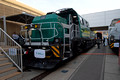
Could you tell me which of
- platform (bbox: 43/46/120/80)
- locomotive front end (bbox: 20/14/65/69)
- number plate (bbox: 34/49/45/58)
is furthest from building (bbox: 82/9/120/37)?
number plate (bbox: 34/49/45/58)

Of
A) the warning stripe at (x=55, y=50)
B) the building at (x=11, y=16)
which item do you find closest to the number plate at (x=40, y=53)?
the warning stripe at (x=55, y=50)

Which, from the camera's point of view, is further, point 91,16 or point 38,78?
point 91,16

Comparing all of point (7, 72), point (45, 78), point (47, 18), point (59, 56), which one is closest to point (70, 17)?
point (47, 18)

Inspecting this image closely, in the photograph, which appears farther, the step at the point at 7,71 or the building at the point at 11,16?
the building at the point at 11,16

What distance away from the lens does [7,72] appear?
3.09 m

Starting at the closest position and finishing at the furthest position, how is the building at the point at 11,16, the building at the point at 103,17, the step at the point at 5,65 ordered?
the step at the point at 5,65, the building at the point at 11,16, the building at the point at 103,17

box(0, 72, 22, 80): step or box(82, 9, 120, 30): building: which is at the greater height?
box(82, 9, 120, 30): building

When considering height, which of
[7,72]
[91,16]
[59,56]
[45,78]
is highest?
[91,16]

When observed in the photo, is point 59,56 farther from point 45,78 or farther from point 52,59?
point 45,78

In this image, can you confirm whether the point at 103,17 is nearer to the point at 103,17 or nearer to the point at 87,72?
the point at 103,17

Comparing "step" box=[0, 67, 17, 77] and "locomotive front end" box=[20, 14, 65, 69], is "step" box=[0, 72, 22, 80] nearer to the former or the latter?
"step" box=[0, 67, 17, 77]

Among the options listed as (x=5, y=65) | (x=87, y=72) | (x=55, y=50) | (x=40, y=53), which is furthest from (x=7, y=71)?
(x=87, y=72)

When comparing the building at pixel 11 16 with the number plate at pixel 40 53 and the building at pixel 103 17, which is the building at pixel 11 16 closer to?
the number plate at pixel 40 53

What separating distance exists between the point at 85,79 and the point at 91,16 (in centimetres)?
2116
